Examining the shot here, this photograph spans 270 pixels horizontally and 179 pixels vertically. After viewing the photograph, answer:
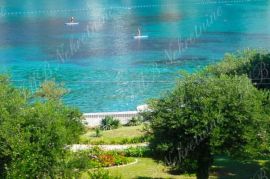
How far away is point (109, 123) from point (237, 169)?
14987mm

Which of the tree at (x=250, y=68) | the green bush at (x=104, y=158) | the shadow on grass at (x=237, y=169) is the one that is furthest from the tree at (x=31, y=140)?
the tree at (x=250, y=68)

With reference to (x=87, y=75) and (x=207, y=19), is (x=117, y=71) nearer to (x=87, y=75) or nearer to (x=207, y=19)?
(x=87, y=75)

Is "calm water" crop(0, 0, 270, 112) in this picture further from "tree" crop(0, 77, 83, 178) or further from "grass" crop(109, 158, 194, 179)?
"tree" crop(0, 77, 83, 178)

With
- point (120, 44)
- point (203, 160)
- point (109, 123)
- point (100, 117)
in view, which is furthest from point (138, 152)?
point (120, 44)

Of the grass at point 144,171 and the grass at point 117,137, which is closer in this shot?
the grass at point 144,171

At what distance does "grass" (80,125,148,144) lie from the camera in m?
A: 35.8

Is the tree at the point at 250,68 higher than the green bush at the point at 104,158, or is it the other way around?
the tree at the point at 250,68

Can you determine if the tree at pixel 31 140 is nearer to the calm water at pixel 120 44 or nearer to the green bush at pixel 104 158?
the green bush at pixel 104 158

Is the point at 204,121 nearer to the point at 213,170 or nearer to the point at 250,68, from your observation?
the point at 213,170

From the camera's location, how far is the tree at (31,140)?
22719mm

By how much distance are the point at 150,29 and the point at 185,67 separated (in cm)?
3121

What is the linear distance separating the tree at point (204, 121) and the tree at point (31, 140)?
15.3ft

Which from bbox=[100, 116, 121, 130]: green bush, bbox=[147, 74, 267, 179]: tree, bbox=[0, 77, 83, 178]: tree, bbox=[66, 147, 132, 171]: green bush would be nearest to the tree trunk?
bbox=[147, 74, 267, 179]: tree

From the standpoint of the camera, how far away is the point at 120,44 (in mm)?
88875
